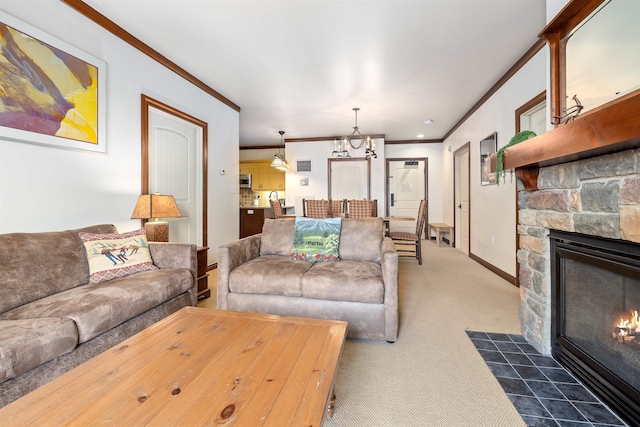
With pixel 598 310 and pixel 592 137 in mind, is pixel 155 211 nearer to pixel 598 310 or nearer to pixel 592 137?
pixel 592 137

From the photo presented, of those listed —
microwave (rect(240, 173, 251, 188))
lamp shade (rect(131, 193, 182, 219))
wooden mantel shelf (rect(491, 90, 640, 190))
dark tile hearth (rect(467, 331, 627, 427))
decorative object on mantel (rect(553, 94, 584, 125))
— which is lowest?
dark tile hearth (rect(467, 331, 627, 427))

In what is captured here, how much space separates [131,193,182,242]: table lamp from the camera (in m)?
2.48

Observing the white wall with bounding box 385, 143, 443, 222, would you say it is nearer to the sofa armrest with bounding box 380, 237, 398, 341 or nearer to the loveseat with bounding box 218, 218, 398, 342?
the loveseat with bounding box 218, 218, 398, 342

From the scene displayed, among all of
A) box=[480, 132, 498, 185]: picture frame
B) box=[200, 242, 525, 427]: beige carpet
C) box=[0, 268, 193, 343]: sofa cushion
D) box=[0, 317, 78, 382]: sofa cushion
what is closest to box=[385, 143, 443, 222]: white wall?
box=[480, 132, 498, 185]: picture frame

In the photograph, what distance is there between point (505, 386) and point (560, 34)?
2.06 metres

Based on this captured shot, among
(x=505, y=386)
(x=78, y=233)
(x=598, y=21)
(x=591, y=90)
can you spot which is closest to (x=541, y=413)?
(x=505, y=386)

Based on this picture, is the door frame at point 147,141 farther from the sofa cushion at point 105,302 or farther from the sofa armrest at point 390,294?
the sofa armrest at point 390,294

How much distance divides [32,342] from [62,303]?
0.36m

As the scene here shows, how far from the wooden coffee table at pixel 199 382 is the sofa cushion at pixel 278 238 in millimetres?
1370

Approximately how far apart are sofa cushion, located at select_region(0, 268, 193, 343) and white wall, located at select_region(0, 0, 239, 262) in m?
0.75

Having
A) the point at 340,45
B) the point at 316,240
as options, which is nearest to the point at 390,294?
the point at 316,240

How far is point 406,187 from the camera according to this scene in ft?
22.6

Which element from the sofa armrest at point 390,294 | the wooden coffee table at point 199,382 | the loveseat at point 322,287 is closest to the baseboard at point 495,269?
the loveseat at point 322,287

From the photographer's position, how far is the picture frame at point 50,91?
5.97 ft
